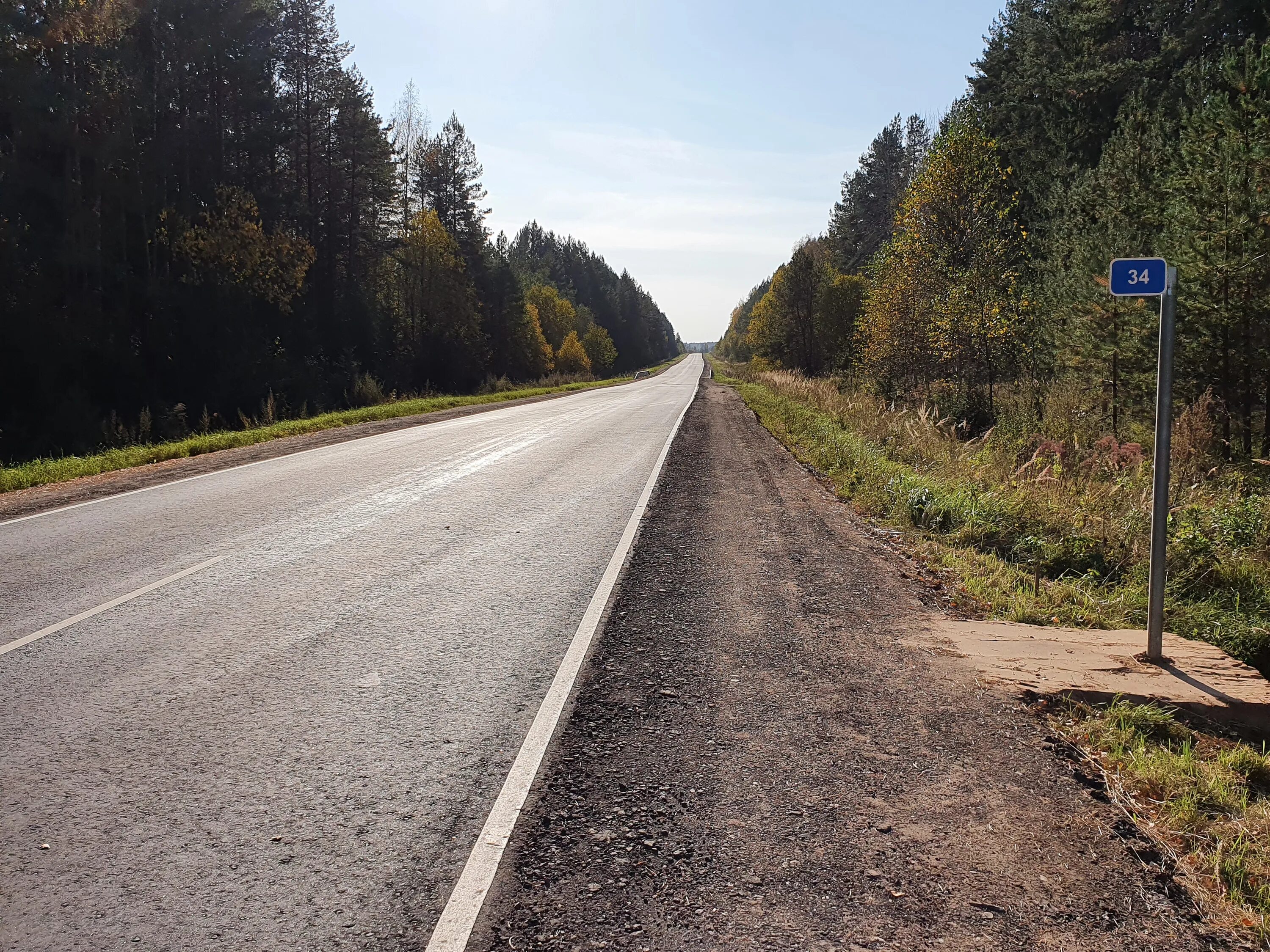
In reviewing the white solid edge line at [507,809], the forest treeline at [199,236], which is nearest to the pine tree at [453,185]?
the forest treeline at [199,236]

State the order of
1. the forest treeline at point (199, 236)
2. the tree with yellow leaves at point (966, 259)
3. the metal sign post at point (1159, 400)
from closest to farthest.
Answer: the metal sign post at point (1159, 400) < the tree with yellow leaves at point (966, 259) < the forest treeline at point (199, 236)

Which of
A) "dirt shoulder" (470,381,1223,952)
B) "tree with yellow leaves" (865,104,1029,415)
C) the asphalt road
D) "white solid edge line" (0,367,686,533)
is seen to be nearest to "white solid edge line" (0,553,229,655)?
the asphalt road

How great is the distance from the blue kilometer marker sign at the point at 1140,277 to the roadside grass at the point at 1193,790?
2.44 meters

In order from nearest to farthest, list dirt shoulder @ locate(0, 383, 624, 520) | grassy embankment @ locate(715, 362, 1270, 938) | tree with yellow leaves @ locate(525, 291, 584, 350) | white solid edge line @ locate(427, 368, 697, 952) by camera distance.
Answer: white solid edge line @ locate(427, 368, 697, 952), grassy embankment @ locate(715, 362, 1270, 938), dirt shoulder @ locate(0, 383, 624, 520), tree with yellow leaves @ locate(525, 291, 584, 350)

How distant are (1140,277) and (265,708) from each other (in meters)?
5.68

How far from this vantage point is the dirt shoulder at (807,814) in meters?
2.63

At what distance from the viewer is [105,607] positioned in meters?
5.80

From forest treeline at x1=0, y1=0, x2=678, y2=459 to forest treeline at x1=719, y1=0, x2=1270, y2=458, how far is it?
1983 centimetres

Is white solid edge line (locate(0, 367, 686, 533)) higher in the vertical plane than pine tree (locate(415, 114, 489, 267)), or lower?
lower

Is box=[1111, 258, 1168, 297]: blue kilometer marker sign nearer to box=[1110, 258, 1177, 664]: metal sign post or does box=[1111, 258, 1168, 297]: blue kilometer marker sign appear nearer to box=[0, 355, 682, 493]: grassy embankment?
box=[1110, 258, 1177, 664]: metal sign post

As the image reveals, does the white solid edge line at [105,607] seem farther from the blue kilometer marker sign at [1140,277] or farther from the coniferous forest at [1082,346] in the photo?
the blue kilometer marker sign at [1140,277]

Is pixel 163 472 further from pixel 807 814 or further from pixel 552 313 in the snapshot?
pixel 552 313

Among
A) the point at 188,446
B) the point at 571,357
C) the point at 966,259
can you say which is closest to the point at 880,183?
the point at 571,357

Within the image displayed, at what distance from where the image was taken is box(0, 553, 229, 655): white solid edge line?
16.7 feet
